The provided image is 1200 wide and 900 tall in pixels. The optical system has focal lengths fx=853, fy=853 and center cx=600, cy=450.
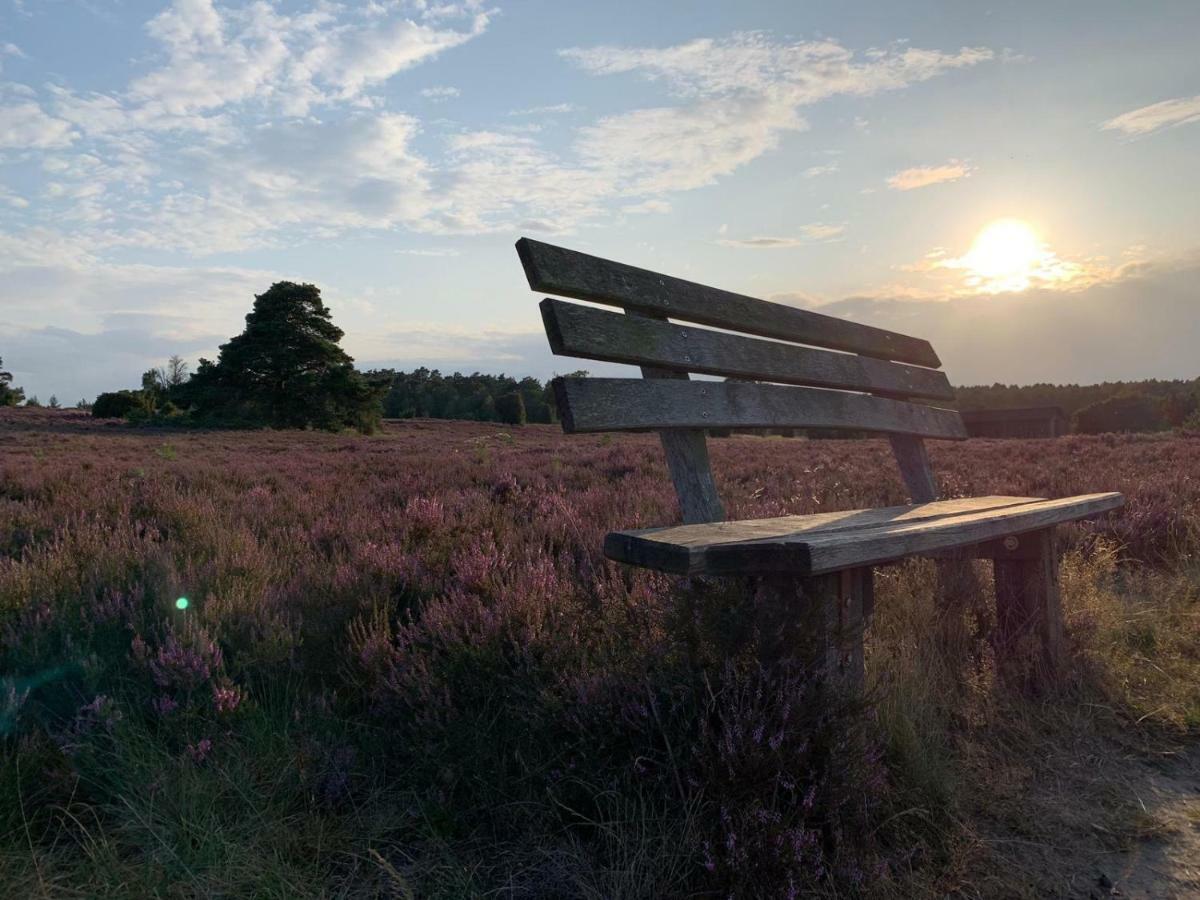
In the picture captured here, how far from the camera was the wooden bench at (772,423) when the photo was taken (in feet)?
7.38

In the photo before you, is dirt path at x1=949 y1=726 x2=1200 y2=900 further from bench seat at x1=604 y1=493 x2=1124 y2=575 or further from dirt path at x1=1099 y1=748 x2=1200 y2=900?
bench seat at x1=604 y1=493 x2=1124 y2=575

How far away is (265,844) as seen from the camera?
208 centimetres

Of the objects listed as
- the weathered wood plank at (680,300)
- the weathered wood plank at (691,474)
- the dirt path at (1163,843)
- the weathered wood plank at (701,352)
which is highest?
the weathered wood plank at (680,300)

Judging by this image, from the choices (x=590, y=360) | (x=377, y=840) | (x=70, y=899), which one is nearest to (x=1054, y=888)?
(x=377, y=840)

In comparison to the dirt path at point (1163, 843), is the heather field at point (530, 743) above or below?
above

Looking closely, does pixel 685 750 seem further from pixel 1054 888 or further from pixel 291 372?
pixel 291 372

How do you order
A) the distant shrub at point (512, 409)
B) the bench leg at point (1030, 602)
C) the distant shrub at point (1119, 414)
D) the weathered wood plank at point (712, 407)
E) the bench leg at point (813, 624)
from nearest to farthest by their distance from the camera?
the bench leg at point (813, 624) → the weathered wood plank at point (712, 407) → the bench leg at point (1030, 602) → the distant shrub at point (1119, 414) → the distant shrub at point (512, 409)

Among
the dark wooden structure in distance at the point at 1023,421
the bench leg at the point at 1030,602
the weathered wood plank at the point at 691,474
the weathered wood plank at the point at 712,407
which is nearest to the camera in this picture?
the weathered wood plank at the point at 712,407

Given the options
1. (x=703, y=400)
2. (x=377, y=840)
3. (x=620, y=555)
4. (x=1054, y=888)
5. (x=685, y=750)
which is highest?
(x=703, y=400)

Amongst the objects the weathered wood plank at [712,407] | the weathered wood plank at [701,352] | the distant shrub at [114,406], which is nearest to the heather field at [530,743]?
the weathered wood plank at [712,407]

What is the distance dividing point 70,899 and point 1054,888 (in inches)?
93.3

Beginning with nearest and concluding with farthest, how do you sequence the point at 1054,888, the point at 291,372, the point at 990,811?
the point at 1054,888
the point at 990,811
the point at 291,372

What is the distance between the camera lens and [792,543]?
2029 millimetres

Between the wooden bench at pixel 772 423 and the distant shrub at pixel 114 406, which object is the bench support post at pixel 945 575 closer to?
the wooden bench at pixel 772 423
